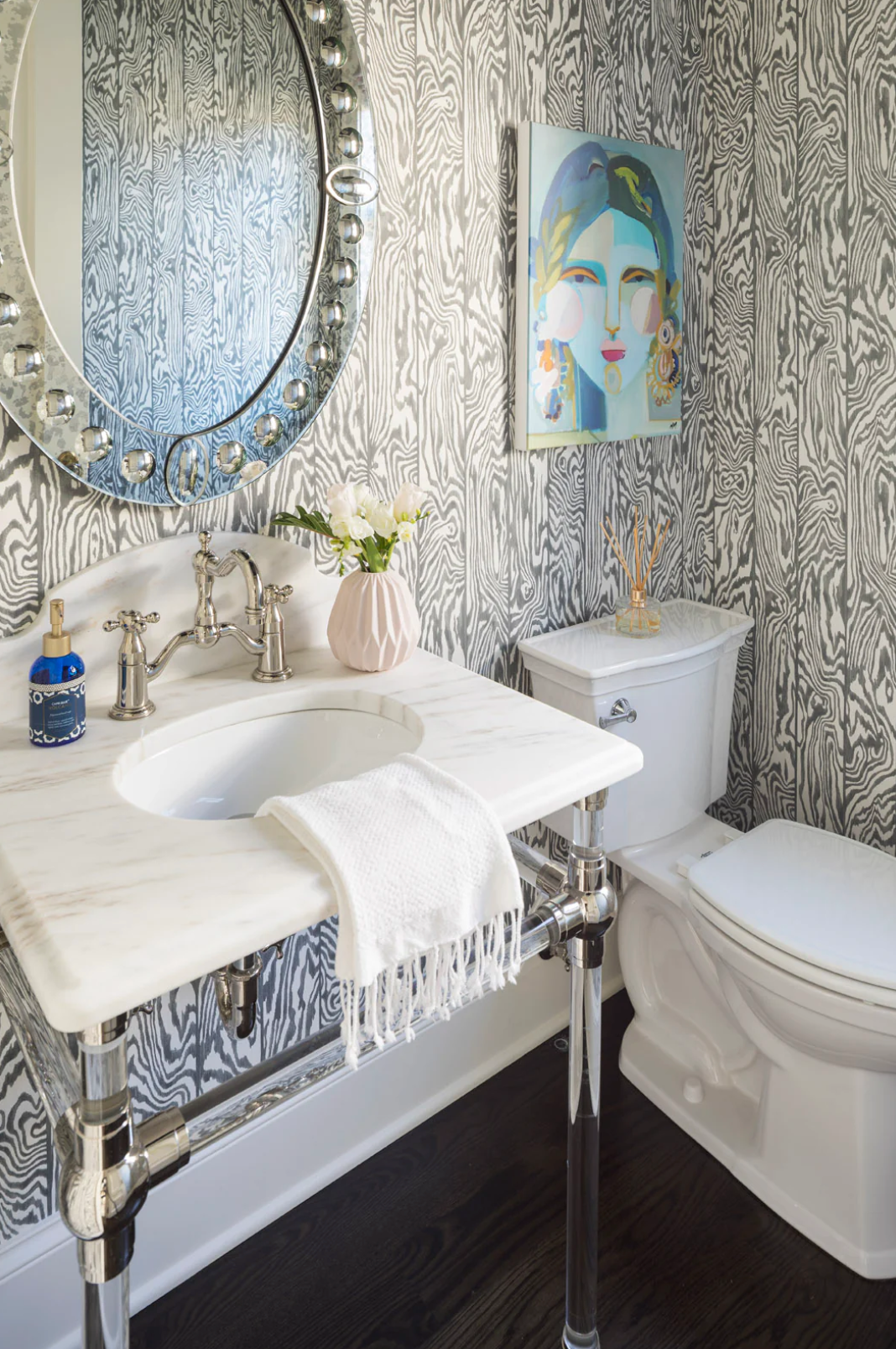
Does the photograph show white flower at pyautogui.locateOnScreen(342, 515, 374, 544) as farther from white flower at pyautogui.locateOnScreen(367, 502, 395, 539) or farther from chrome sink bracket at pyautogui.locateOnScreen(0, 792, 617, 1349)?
chrome sink bracket at pyautogui.locateOnScreen(0, 792, 617, 1349)

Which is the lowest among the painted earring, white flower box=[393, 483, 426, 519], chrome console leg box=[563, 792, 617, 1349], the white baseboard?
the white baseboard

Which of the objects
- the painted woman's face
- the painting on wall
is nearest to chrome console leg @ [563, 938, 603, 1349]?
the painting on wall

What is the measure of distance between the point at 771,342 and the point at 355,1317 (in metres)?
1.78

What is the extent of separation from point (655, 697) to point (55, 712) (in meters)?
1.00

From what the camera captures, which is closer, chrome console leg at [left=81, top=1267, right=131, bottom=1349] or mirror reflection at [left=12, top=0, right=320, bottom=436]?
chrome console leg at [left=81, top=1267, right=131, bottom=1349]

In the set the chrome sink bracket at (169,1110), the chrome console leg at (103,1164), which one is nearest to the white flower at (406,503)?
the chrome sink bracket at (169,1110)

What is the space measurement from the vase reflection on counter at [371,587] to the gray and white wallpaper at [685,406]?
6.8 inches

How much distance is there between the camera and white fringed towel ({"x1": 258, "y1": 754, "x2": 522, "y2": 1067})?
83cm

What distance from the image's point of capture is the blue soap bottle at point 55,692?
3.53 feet

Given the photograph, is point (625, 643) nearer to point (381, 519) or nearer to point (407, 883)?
point (381, 519)

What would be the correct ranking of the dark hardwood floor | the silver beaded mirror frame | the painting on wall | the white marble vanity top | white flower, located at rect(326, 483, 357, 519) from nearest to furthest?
1. the white marble vanity top
2. the silver beaded mirror frame
3. white flower, located at rect(326, 483, 357, 519)
4. the dark hardwood floor
5. the painting on wall

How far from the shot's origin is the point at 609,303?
1.72 meters

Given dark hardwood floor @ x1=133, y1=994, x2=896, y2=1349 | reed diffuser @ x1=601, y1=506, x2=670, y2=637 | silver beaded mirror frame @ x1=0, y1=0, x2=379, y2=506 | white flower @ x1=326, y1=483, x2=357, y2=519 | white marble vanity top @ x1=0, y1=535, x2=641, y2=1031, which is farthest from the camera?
reed diffuser @ x1=601, y1=506, x2=670, y2=637

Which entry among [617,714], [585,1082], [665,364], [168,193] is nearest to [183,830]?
[585,1082]
